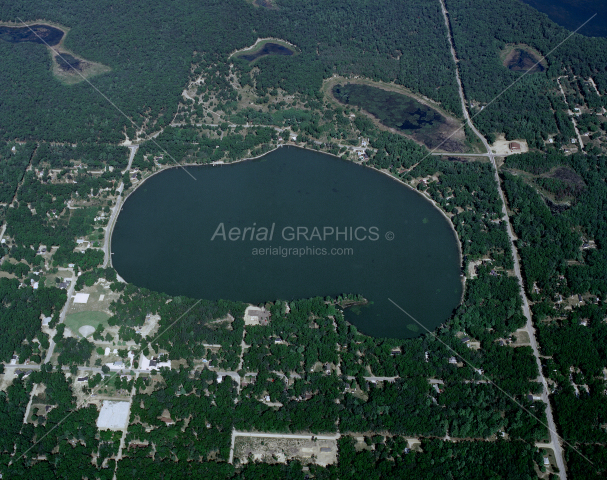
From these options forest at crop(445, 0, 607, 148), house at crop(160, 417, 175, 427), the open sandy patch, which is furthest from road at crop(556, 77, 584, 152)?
the open sandy patch

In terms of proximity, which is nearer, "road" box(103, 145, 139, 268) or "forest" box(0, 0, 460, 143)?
"road" box(103, 145, 139, 268)

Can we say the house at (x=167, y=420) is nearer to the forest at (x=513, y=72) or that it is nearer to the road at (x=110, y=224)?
the road at (x=110, y=224)

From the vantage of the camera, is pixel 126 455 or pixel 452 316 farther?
pixel 452 316

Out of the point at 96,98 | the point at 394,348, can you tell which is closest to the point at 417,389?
the point at 394,348

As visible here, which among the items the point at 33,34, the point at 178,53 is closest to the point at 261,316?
the point at 178,53

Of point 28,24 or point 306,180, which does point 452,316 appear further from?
point 28,24

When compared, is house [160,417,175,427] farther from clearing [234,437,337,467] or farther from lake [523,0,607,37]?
lake [523,0,607,37]
